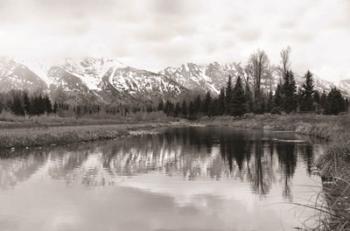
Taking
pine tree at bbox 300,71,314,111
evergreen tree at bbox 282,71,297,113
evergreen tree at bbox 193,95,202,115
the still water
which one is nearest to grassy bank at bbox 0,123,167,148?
the still water

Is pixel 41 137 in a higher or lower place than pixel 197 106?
lower

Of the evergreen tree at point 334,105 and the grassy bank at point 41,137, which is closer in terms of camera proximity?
the grassy bank at point 41,137

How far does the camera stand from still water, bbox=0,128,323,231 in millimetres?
12578

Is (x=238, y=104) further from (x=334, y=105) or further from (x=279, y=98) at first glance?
(x=334, y=105)

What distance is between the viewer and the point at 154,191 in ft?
56.7

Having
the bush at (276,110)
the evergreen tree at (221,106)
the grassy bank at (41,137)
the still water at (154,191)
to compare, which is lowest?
the still water at (154,191)

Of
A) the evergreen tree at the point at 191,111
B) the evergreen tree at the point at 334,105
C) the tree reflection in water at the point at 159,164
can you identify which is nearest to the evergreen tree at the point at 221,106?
the evergreen tree at the point at 191,111

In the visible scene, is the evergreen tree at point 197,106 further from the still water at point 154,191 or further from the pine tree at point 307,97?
the still water at point 154,191

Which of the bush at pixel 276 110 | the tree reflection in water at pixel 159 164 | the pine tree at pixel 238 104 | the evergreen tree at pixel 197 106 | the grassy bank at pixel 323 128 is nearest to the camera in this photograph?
the grassy bank at pixel 323 128

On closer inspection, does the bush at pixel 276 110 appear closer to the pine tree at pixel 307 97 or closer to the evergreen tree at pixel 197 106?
the pine tree at pixel 307 97

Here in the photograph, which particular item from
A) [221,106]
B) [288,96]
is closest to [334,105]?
[288,96]

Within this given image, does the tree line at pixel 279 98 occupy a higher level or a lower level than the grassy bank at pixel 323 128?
higher

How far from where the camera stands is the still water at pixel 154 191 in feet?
41.3

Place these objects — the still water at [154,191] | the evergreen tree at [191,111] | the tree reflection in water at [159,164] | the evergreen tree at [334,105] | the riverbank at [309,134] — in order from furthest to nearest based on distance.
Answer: the evergreen tree at [191,111]
the evergreen tree at [334,105]
the tree reflection in water at [159,164]
the still water at [154,191]
the riverbank at [309,134]
